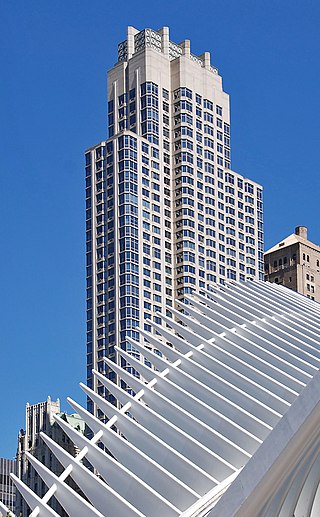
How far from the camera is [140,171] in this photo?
14375 centimetres

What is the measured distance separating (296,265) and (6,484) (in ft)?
162

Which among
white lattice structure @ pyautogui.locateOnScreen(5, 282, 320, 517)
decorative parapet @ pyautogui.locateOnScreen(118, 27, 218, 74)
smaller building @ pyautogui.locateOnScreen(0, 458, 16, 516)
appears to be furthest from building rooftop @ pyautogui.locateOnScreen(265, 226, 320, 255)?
white lattice structure @ pyautogui.locateOnScreen(5, 282, 320, 517)

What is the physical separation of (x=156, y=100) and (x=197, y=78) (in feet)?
29.0

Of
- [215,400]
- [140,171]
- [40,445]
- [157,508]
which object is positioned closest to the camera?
[157,508]

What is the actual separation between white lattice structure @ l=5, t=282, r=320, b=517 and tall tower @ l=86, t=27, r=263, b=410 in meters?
95.5

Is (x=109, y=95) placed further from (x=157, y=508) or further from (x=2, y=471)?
(x=157, y=508)

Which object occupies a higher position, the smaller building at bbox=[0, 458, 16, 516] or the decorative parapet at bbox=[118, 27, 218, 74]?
the decorative parapet at bbox=[118, 27, 218, 74]

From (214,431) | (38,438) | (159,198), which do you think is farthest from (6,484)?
(214,431)

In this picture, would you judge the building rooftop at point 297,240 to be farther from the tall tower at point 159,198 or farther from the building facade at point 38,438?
the building facade at point 38,438

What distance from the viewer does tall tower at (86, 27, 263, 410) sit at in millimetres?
138375

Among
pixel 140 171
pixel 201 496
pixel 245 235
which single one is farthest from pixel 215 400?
pixel 245 235

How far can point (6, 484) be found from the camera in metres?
153

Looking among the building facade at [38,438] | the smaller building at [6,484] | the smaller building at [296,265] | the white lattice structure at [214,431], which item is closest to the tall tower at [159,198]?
the building facade at [38,438]

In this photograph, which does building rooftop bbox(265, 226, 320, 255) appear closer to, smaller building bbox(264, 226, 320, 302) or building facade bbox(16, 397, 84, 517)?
smaller building bbox(264, 226, 320, 302)
